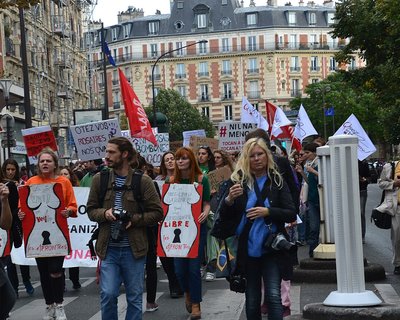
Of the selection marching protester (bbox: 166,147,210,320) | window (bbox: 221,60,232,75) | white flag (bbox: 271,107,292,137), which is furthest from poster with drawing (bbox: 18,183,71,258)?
window (bbox: 221,60,232,75)

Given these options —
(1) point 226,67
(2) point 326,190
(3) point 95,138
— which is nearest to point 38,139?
(3) point 95,138

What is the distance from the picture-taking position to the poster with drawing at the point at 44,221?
11.0 m

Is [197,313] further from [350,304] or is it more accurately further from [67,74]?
[67,74]

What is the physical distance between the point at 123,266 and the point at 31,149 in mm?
9979

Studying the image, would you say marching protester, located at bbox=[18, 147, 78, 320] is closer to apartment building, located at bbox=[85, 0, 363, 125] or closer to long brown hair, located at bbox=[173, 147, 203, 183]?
long brown hair, located at bbox=[173, 147, 203, 183]

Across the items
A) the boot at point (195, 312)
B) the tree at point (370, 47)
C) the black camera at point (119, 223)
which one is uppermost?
the tree at point (370, 47)

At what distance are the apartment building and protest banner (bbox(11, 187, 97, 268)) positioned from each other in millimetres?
105321

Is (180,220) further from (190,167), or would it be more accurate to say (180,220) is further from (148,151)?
(148,151)

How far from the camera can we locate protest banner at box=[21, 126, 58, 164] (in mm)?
17859

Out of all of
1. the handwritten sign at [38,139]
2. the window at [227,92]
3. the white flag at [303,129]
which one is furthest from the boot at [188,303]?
the window at [227,92]

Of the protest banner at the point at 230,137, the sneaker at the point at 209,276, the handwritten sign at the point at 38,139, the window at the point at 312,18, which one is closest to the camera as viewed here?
the sneaker at the point at 209,276

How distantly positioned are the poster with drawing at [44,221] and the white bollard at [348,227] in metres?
3.91

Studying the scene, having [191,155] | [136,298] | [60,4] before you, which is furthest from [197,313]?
[60,4]

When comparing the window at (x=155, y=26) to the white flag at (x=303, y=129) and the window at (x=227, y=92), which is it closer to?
the window at (x=227, y=92)
